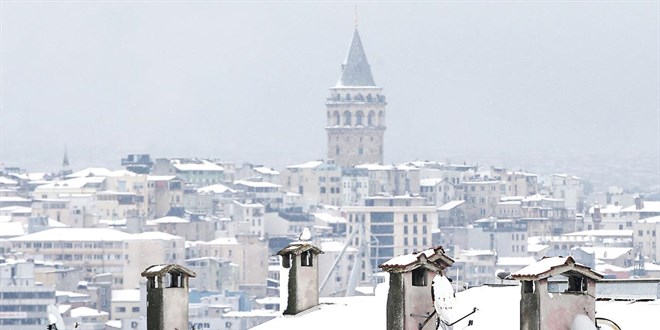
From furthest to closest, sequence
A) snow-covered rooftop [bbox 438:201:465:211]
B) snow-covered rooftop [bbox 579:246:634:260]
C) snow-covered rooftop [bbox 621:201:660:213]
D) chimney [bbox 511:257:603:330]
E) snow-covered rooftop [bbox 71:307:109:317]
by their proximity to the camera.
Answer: snow-covered rooftop [bbox 438:201:465:211], snow-covered rooftop [bbox 621:201:660:213], snow-covered rooftop [bbox 579:246:634:260], snow-covered rooftop [bbox 71:307:109:317], chimney [bbox 511:257:603:330]

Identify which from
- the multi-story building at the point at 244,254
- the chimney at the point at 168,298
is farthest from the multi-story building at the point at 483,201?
the chimney at the point at 168,298

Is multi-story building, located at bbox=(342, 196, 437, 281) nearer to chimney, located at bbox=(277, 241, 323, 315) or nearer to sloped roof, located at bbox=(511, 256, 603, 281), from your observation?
chimney, located at bbox=(277, 241, 323, 315)

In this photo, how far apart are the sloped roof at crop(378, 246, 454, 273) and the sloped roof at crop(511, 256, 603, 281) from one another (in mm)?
720

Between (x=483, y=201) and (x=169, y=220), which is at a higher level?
(x=483, y=201)

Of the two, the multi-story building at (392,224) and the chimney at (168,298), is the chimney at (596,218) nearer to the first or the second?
the multi-story building at (392,224)

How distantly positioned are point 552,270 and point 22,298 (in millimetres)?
117648

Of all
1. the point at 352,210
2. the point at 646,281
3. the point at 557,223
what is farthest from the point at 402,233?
the point at 646,281

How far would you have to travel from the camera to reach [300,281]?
16969 mm

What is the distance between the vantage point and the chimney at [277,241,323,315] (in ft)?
55.4

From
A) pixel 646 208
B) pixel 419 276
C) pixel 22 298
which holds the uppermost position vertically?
pixel 646 208

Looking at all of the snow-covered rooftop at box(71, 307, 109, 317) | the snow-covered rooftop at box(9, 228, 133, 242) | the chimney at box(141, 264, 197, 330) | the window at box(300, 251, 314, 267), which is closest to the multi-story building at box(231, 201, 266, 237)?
the snow-covered rooftop at box(9, 228, 133, 242)

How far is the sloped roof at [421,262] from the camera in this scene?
13.6 m

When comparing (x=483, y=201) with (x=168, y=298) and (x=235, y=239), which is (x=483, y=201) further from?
(x=168, y=298)

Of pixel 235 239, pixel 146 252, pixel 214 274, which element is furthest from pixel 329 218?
pixel 146 252
